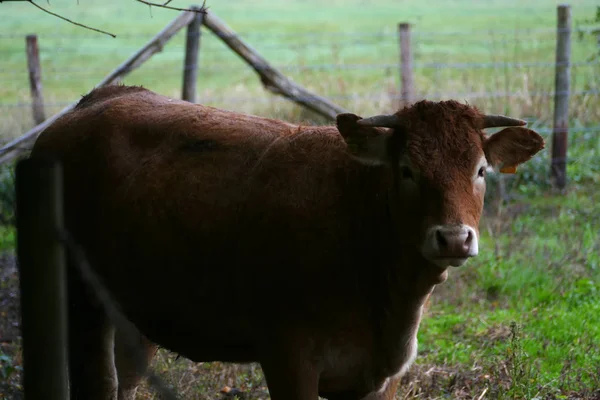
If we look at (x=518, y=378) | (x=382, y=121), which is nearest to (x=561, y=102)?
(x=518, y=378)

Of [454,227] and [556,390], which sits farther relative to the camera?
[556,390]

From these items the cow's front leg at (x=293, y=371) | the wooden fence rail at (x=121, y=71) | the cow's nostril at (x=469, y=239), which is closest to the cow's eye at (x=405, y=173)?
the cow's nostril at (x=469, y=239)

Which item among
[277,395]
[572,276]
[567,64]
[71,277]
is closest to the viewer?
[277,395]

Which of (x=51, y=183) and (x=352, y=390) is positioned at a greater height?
(x=51, y=183)

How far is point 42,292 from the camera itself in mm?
2562

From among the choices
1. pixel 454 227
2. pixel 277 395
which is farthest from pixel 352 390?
pixel 454 227

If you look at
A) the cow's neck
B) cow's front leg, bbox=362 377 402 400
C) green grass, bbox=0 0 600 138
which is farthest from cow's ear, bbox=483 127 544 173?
green grass, bbox=0 0 600 138

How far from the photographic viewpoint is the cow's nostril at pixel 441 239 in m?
3.58

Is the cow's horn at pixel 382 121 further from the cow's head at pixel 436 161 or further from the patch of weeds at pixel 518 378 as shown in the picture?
the patch of weeds at pixel 518 378

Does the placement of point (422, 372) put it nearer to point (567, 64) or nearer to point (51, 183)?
point (51, 183)

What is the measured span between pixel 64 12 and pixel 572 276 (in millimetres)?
28053

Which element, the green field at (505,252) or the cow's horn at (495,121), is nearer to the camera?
the cow's horn at (495,121)

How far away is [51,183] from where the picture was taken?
7.99 feet

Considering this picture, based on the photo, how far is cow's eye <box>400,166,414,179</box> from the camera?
3.91 metres
